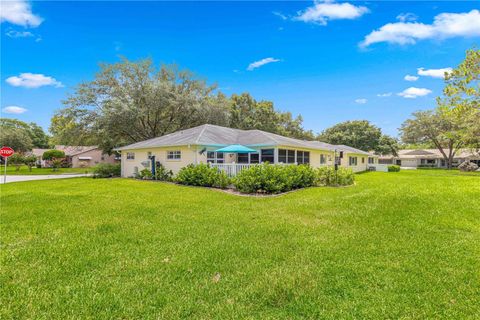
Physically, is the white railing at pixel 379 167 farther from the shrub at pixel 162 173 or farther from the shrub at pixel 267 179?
the shrub at pixel 162 173

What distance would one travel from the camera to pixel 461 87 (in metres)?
9.27

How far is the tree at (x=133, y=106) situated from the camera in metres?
24.3

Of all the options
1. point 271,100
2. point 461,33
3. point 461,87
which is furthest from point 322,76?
point 271,100

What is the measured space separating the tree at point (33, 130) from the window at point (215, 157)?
61528 millimetres

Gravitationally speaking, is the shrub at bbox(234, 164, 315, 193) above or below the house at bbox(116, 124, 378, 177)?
below

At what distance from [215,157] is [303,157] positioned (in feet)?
23.5

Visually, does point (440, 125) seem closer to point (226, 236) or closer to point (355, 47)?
point (355, 47)

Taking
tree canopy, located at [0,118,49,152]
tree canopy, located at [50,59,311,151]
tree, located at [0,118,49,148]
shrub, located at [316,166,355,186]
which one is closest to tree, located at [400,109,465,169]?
tree canopy, located at [50,59,311,151]

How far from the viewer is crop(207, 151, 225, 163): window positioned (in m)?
16.7

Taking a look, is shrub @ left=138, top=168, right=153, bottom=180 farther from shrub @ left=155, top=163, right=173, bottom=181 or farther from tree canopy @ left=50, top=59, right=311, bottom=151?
tree canopy @ left=50, top=59, right=311, bottom=151

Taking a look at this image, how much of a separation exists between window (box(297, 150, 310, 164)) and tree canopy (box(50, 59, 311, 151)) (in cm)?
1214

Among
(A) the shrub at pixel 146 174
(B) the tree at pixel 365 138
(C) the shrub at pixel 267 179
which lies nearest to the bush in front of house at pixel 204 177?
(C) the shrub at pixel 267 179

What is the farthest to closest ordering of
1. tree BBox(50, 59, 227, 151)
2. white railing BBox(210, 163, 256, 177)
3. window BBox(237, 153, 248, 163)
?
1. tree BBox(50, 59, 227, 151)
2. window BBox(237, 153, 248, 163)
3. white railing BBox(210, 163, 256, 177)

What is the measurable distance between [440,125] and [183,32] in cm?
4457
